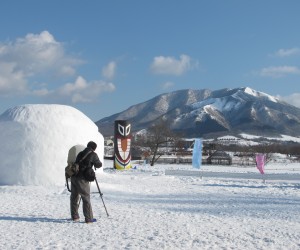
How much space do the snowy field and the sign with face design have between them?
37.5ft

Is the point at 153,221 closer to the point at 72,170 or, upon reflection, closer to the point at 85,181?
the point at 85,181

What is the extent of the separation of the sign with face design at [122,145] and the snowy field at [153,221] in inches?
450

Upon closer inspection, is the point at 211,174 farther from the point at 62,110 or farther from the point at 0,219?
the point at 0,219

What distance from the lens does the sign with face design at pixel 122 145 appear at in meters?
27.0

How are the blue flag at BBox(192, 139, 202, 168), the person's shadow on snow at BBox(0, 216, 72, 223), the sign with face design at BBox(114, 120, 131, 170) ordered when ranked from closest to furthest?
the person's shadow on snow at BBox(0, 216, 72, 223)
the blue flag at BBox(192, 139, 202, 168)
the sign with face design at BBox(114, 120, 131, 170)

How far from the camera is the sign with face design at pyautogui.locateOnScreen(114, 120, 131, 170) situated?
88.4ft

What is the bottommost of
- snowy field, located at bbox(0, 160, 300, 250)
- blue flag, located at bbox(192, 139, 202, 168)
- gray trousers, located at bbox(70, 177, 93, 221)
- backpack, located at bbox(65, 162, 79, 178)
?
snowy field, located at bbox(0, 160, 300, 250)

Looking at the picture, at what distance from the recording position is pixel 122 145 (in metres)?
27.0

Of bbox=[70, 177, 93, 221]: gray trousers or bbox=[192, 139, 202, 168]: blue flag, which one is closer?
bbox=[70, 177, 93, 221]: gray trousers

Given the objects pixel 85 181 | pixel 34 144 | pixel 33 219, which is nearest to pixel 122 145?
pixel 34 144

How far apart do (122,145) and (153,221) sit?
17882 mm

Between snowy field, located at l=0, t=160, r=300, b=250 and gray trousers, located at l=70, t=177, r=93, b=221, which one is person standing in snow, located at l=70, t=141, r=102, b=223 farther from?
snowy field, located at l=0, t=160, r=300, b=250

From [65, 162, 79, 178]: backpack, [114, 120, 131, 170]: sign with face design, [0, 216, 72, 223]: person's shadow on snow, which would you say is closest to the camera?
[65, 162, 79, 178]: backpack

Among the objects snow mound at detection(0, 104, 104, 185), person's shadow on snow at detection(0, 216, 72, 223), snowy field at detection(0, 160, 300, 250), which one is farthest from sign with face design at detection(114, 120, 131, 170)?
person's shadow on snow at detection(0, 216, 72, 223)
